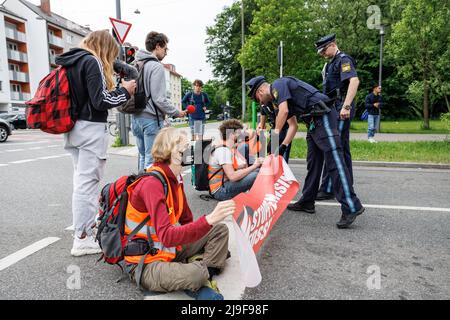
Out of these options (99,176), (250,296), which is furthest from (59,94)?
(250,296)

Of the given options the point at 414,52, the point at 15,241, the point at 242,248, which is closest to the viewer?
the point at 242,248

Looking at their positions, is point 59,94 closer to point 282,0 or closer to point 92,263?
point 92,263

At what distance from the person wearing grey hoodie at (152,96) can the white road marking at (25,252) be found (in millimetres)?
1303

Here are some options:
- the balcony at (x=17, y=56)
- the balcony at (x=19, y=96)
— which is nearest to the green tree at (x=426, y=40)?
the balcony at (x=19, y=96)

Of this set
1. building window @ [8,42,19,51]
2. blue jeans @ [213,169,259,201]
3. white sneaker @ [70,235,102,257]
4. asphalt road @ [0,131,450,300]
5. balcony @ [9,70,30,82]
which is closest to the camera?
Answer: asphalt road @ [0,131,450,300]

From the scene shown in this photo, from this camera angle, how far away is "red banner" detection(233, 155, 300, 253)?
2348 mm

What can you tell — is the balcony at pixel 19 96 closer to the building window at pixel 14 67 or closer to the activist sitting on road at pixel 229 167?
the building window at pixel 14 67

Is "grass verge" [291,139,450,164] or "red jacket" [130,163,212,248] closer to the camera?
"red jacket" [130,163,212,248]

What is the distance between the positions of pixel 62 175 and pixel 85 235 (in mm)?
4308

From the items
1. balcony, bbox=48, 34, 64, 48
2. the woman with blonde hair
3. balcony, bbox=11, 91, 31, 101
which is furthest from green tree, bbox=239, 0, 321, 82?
balcony, bbox=48, 34, 64, 48

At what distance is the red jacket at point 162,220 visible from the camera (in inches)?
80.7

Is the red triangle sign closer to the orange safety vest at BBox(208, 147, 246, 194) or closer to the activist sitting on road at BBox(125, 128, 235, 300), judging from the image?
the orange safety vest at BBox(208, 147, 246, 194)

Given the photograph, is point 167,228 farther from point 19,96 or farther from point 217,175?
point 19,96
